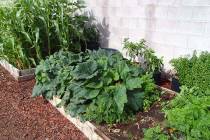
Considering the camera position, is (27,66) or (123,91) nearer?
(123,91)

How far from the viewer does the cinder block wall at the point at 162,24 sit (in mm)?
4574

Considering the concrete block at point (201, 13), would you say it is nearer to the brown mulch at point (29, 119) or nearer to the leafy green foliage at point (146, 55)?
the leafy green foliage at point (146, 55)

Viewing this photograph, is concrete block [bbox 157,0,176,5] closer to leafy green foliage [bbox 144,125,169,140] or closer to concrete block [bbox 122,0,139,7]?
concrete block [bbox 122,0,139,7]

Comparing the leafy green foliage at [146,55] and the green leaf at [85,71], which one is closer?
the green leaf at [85,71]

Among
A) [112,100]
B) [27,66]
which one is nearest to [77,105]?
[112,100]

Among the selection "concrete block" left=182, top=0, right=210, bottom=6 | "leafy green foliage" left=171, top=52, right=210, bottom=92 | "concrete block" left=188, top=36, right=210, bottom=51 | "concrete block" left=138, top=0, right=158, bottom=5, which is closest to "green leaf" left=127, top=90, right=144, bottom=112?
"leafy green foliage" left=171, top=52, right=210, bottom=92

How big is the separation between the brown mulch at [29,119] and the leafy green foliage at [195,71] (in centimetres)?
164

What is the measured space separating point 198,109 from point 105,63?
1.49 m

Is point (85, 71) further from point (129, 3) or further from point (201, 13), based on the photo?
point (129, 3)

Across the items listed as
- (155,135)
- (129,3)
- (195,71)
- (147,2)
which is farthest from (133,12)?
(155,135)

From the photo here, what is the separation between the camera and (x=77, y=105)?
160 inches

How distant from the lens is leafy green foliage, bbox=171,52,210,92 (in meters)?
4.15

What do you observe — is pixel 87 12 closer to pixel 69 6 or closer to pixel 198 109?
pixel 69 6

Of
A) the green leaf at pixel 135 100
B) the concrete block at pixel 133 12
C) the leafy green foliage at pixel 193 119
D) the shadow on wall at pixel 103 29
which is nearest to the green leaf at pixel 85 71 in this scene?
the green leaf at pixel 135 100
